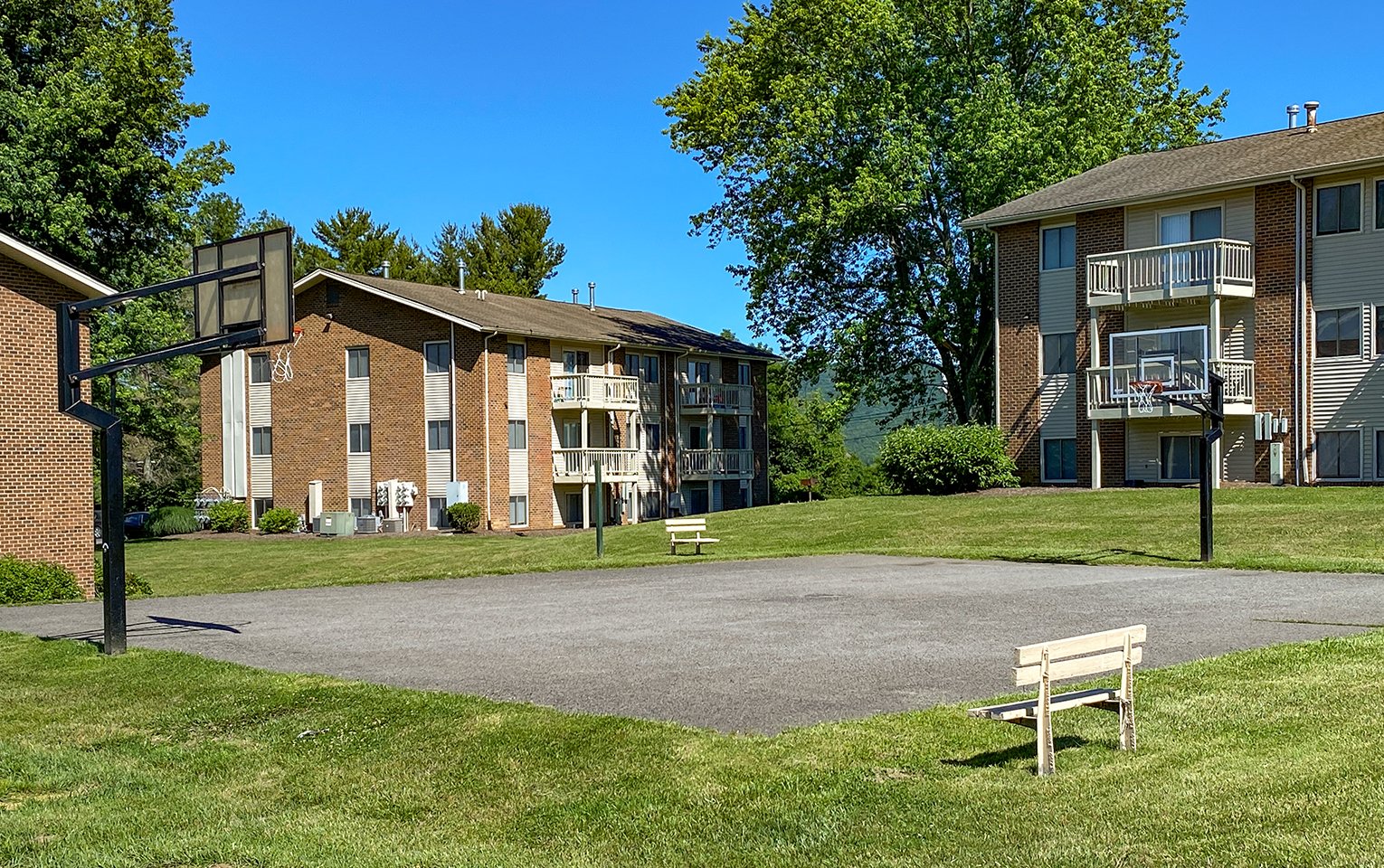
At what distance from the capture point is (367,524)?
46.8m

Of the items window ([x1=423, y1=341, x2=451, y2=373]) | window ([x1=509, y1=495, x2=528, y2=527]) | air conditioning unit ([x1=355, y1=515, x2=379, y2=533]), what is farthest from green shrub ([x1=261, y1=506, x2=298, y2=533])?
window ([x1=509, y1=495, x2=528, y2=527])

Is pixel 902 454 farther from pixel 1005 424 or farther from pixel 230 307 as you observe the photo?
pixel 230 307

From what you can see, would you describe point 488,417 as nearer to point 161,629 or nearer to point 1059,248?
point 1059,248

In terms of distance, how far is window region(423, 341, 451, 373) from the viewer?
154 feet

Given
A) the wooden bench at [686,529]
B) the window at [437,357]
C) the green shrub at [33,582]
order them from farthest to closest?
the window at [437,357]
the wooden bench at [686,529]
the green shrub at [33,582]

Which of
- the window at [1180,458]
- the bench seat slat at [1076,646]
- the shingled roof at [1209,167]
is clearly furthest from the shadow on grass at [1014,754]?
the window at [1180,458]

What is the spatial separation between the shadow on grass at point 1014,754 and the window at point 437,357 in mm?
39811

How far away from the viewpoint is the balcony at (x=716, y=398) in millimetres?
54562

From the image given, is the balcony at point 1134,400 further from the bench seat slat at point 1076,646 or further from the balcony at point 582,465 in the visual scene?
the bench seat slat at point 1076,646

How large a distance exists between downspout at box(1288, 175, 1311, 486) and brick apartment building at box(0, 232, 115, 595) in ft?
92.3

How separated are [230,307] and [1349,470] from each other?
29275mm

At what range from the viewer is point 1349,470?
33969 millimetres

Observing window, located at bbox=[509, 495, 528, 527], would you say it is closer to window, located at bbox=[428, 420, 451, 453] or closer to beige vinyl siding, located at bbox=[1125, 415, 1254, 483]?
window, located at bbox=[428, 420, 451, 453]

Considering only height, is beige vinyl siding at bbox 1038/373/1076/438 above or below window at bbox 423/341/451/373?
below
